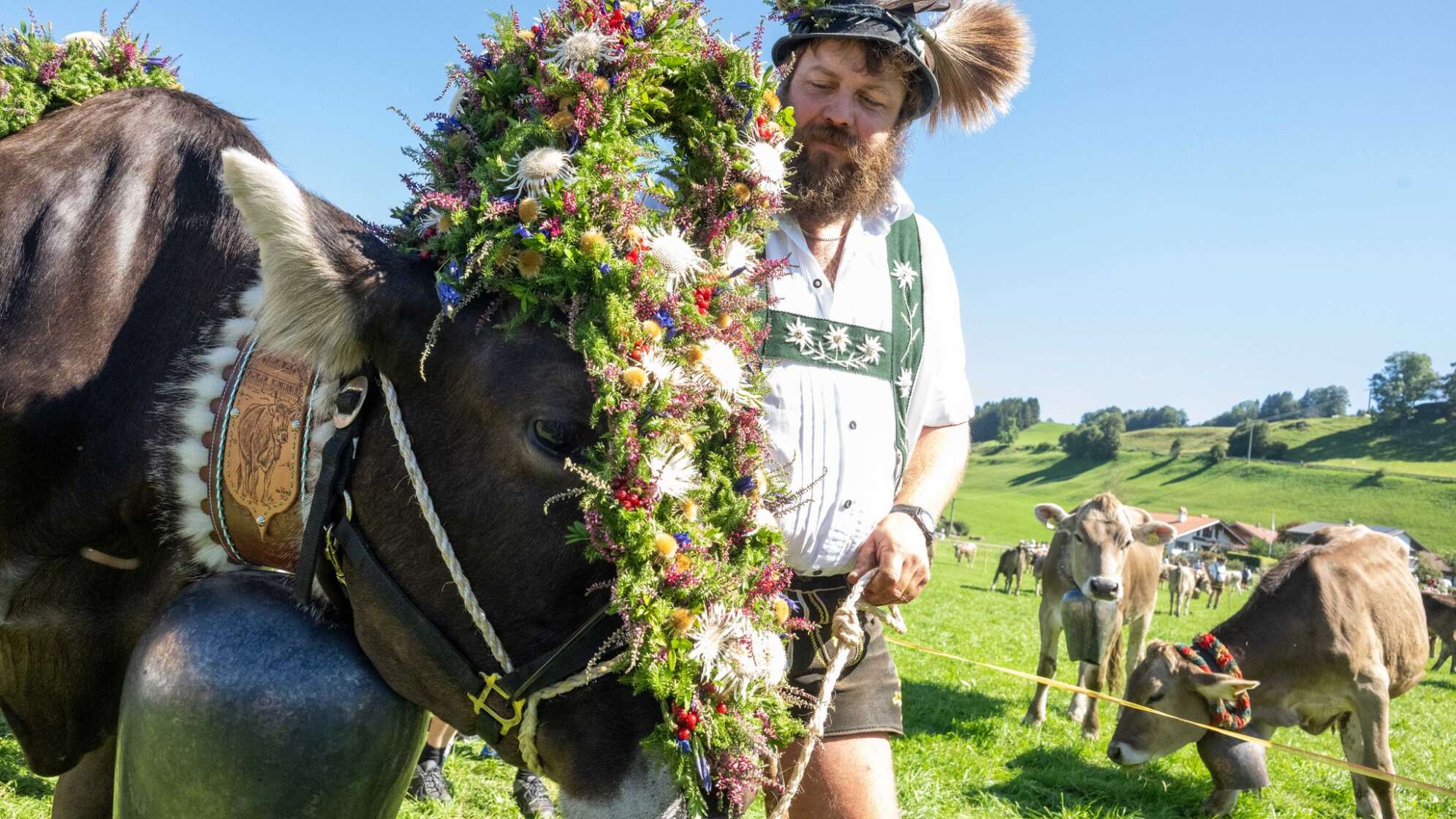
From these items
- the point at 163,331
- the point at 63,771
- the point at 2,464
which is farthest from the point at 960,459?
the point at 63,771

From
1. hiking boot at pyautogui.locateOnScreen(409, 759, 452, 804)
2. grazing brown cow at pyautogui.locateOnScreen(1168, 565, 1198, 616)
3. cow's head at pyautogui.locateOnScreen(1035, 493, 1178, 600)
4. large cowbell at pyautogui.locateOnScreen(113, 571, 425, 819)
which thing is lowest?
grazing brown cow at pyautogui.locateOnScreen(1168, 565, 1198, 616)

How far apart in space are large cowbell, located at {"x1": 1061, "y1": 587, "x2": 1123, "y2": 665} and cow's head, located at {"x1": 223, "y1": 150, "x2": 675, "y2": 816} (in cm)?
1009

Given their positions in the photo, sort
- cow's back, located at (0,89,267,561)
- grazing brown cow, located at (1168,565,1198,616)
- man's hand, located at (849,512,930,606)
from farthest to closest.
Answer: grazing brown cow, located at (1168,565,1198,616) → man's hand, located at (849,512,930,606) → cow's back, located at (0,89,267,561)

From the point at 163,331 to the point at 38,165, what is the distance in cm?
67

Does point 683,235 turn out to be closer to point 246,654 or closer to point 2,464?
point 246,654

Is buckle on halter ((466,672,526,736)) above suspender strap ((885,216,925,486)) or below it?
below

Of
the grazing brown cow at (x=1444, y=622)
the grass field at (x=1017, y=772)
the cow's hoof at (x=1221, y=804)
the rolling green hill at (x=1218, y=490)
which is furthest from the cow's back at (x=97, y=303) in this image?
the rolling green hill at (x=1218, y=490)

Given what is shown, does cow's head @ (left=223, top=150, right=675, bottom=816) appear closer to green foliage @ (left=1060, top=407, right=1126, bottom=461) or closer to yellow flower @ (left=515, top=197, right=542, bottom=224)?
yellow flower @ (left=515, top=197, right=542, bottom=224)

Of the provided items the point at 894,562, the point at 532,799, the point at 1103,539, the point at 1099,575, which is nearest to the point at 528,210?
the point at 894,562

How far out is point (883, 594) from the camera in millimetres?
2535

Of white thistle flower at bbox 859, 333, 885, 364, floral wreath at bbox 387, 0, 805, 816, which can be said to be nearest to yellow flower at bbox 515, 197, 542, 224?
floral wreath at bbox 387, 0, 805, 816

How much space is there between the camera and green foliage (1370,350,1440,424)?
117375 mm

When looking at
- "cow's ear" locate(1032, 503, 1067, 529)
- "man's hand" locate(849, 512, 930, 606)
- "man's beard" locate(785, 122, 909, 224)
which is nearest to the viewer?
"man's hand" locate(849, 512, 930, 606)

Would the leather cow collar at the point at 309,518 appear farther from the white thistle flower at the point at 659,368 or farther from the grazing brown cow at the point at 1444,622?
the grazing brown cow at the point at 1444,622
